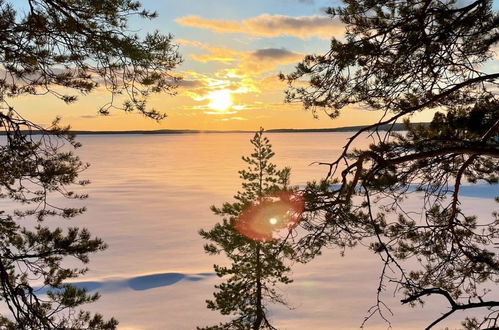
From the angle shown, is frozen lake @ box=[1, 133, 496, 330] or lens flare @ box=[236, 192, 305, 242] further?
frozen lake @ box=[1, 133, 496, 330]

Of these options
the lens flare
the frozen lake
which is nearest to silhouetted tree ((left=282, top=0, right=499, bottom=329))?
the lens flare

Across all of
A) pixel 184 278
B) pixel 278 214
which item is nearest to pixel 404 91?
pixel 278 214

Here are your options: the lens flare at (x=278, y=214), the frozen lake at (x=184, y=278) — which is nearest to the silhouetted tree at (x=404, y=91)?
Answer: the lens flare at (x=278, y=214)

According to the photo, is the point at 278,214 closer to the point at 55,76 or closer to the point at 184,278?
the point at 55,76

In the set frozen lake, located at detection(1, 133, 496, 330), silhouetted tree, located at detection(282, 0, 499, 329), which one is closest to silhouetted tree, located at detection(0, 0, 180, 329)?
silhouetted tree, located at detection(282, 0, 499, 329)

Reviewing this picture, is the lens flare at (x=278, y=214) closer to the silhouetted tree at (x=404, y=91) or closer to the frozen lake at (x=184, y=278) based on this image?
the silhouetted tree at (x=404, y=91)

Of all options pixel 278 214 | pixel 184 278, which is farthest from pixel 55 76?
pixel 184 278

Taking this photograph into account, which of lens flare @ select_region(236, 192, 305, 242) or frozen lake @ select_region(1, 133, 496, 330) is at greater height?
frozen lake @ select_region(1, 133, 496, 330)

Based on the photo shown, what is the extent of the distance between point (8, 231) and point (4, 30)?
2630mm

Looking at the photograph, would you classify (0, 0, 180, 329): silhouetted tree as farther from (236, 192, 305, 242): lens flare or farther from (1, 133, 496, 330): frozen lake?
(1, 133, 496, 330): frozen lake

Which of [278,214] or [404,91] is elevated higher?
[404,91]

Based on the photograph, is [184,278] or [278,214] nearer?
[278,214]

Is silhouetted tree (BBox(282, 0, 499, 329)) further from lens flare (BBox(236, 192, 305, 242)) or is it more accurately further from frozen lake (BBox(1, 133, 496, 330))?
frozen lake (BBox(1, 133, 496, 330))

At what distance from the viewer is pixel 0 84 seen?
17.9 feet
